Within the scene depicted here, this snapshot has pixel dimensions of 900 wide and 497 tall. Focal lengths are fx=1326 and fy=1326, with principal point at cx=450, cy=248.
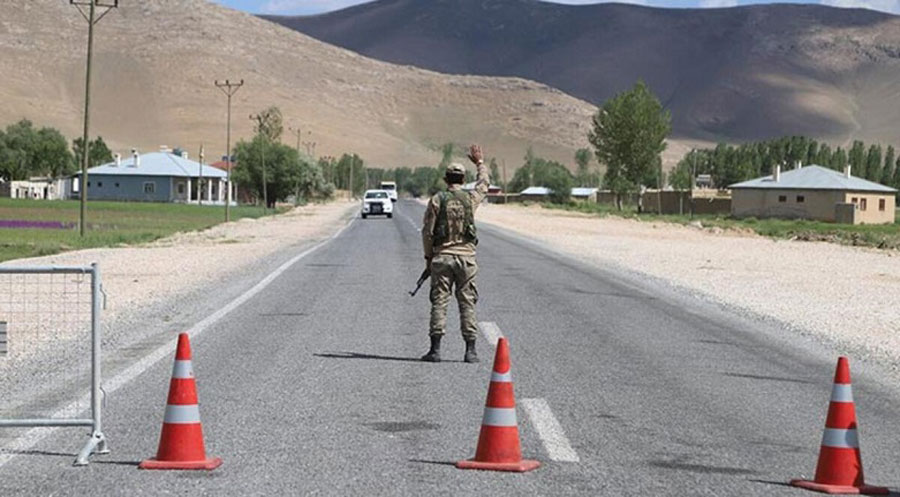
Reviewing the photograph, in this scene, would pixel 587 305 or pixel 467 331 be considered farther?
pixel 587 305

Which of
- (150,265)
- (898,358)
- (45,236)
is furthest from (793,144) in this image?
(898,358)

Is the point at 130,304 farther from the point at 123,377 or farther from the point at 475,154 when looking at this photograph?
the point at 475,154

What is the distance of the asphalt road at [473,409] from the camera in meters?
7.74

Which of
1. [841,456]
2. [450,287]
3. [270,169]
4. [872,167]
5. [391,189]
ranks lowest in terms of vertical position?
[841,456]

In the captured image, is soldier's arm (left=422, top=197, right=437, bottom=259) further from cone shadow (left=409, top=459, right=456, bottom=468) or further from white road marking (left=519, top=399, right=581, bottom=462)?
cone shadow (left=409, top=459, right=456, bottom=468)

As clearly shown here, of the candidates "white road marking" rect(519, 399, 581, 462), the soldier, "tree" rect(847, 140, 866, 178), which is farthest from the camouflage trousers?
"tree" rect(847, 140, 866, 178)

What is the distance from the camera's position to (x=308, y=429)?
9234 millimetres

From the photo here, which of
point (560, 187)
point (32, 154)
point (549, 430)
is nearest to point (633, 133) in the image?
point (560, 187)

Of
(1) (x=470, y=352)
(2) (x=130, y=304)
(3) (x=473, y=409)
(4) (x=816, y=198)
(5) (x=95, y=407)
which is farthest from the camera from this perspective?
(4) (x=816, y=198)

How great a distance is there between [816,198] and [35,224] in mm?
55583

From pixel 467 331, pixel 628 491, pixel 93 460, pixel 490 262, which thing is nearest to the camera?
pixel 628 491

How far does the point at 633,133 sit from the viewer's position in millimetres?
111062

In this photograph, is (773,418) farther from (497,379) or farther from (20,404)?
(20,404)

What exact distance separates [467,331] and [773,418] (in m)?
3.47
